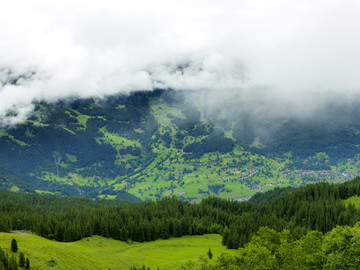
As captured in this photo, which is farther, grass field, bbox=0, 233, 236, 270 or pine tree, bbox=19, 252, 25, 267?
grass field, bbox=0, 233, 236, 270

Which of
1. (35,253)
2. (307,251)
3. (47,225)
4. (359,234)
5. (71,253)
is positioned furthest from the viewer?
(47,225)

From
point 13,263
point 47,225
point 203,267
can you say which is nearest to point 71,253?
point 13,263

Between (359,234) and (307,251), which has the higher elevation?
(359,234)

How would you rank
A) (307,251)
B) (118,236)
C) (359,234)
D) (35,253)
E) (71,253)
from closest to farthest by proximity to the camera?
(359,234) → (307,251) → (35,253) → (71,253) → (118,236)

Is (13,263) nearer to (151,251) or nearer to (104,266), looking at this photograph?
(104,266)

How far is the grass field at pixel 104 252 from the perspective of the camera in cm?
11262

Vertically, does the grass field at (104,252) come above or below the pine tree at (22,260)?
below

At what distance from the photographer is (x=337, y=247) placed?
87.4 metres

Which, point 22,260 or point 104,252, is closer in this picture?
point 22,260

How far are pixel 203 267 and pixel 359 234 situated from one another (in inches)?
1708

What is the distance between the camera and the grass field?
11262 centimetres

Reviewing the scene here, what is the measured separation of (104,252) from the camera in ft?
518

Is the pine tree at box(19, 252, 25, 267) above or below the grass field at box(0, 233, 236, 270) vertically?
above

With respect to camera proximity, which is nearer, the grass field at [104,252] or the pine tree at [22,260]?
the pine tree at [22,260]
